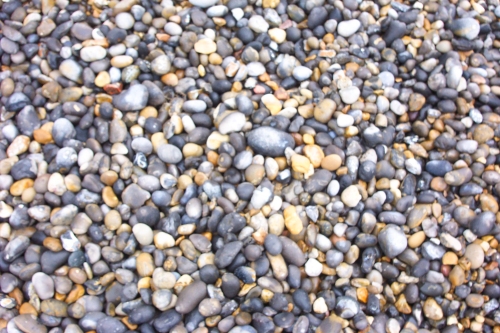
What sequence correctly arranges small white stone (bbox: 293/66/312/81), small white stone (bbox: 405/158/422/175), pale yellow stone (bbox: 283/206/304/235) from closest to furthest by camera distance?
pale yellow stone (bbox: 283/206/304/235), small white stone (bbox: 405/158/422/175), small white stone (bbox: 293/66/312/81)

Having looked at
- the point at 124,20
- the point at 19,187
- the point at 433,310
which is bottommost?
the point at 433,310

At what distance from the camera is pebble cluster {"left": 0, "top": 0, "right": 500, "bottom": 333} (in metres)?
1.05

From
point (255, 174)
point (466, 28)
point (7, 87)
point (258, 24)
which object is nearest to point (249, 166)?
point (255, 174)

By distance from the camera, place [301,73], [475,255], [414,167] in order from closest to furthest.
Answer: [475,255]
[414,167]
[301,73]

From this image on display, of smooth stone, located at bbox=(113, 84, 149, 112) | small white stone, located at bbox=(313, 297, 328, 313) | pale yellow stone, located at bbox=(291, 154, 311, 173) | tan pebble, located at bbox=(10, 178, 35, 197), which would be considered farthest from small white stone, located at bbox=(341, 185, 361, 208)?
tan pebble, located at bbox=(10, 178, 35, 197)

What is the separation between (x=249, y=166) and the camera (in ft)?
3.87

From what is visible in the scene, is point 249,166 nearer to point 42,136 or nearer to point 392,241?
point 392,241

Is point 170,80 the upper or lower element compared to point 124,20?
lower

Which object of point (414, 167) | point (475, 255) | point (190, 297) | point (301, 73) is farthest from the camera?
point (301, 73)

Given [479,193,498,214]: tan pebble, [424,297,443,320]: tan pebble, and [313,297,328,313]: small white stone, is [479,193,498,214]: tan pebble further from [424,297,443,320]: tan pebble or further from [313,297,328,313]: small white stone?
[313,297,328,313]: small white stone

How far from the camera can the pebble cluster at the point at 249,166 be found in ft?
3.45

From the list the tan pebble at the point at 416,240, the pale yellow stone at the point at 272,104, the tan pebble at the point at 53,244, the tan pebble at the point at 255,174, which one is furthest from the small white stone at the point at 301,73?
the tan pebble at the point at 53,244

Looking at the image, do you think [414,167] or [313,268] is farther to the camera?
[414,167]

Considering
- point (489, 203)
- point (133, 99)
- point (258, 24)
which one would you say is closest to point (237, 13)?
point (258, 24)
